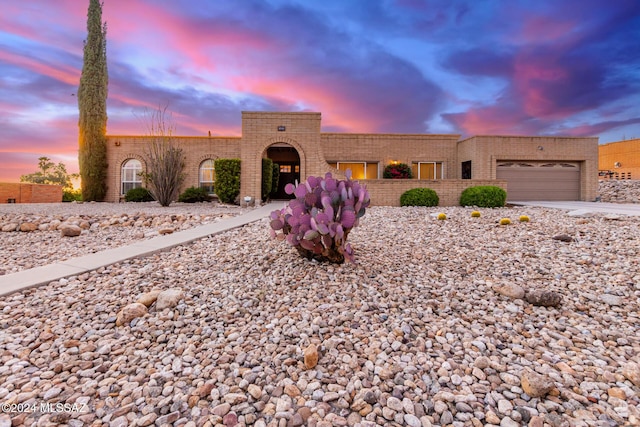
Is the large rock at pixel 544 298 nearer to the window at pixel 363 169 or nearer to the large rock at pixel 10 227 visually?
the large rock at pixel 10 227

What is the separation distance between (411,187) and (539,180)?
899 cm

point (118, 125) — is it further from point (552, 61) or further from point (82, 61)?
point (552, 61)

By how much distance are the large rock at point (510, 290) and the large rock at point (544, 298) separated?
9 centimetres

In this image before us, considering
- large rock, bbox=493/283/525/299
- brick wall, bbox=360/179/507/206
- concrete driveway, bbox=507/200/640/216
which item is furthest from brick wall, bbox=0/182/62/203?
concrete driveway, bbox=507/200/640/216

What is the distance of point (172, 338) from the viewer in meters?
2.07

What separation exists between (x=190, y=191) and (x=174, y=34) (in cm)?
680

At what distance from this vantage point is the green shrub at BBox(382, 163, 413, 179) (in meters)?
15.0

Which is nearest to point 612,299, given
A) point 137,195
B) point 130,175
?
point 137,195

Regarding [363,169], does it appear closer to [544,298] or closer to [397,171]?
[397,171]

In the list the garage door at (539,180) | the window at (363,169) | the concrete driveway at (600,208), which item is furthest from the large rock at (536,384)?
the garage door at (539,180)

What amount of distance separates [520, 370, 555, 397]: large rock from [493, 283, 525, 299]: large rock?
1.21 m

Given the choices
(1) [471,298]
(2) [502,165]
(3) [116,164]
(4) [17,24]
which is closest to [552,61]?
(2) [502,165]

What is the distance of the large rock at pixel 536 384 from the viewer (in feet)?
4.93

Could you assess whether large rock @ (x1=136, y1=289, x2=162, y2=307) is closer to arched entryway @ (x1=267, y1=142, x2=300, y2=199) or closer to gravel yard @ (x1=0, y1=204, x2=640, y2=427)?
gravel yard @ (x1=0, y1=204, x2=640, y2=427)
